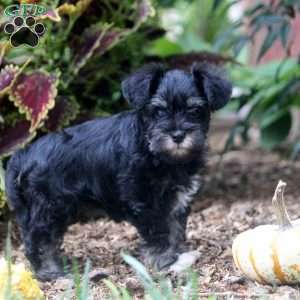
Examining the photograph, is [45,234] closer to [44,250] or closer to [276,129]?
[44,250]

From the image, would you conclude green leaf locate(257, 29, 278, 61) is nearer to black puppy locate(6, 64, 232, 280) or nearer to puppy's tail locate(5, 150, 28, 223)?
black puppy locate(6, 64, 232, 280)

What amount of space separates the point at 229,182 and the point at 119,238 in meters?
2.65

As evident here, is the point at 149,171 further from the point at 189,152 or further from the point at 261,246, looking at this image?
the point at 261,246

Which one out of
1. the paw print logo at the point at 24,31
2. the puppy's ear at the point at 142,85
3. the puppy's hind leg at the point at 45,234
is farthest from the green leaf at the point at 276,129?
the puppy's hind leg at the point at 45,234

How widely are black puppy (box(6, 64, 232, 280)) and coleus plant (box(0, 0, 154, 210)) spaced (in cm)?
80

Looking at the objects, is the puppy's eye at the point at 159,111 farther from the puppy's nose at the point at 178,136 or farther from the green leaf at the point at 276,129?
the green leaf at the point at 276,129

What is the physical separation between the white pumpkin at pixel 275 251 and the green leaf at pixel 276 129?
4697mm

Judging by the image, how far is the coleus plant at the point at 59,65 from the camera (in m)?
6.46

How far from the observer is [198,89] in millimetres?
5422

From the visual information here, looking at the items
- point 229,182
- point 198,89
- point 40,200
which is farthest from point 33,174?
point 229,182

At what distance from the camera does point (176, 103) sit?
528 cm

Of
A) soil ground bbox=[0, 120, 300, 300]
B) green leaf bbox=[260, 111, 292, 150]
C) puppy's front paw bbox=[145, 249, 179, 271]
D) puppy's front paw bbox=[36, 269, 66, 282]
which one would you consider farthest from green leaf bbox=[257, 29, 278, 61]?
puppy's front paw bbox=[36, 269, 66, 282]

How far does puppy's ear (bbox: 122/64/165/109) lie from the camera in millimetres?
5387

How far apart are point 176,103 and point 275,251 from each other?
1.21 metres
